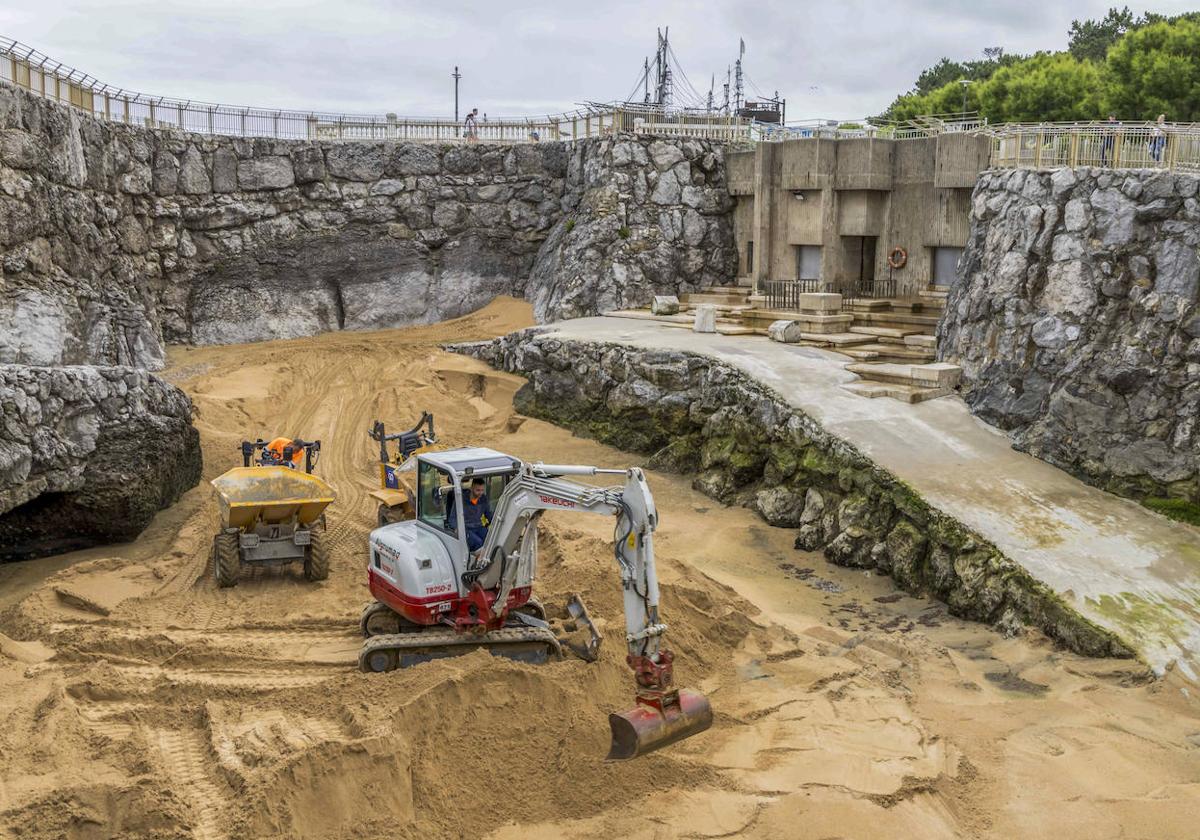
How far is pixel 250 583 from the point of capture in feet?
52.1

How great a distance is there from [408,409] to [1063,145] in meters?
14.5

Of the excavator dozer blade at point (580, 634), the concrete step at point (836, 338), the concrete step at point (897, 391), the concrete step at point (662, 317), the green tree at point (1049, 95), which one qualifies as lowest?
the excavator dozer blade at point (580, 634)

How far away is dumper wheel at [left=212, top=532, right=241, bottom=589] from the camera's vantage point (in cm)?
1524

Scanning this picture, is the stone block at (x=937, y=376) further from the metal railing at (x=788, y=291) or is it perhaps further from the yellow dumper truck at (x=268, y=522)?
the yellow dumper truck at (x=268, y=522)

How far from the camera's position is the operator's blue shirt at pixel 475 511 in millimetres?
12594

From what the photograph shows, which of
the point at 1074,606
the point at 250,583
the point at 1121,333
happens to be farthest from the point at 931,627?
the point at 250,583

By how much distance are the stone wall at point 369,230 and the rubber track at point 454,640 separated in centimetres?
1635

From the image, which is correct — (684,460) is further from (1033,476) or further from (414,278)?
(414,278)

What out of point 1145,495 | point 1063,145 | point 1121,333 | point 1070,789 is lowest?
point 1070,789

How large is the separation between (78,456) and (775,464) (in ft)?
36.5

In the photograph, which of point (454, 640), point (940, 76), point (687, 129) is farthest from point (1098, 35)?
point (454, 640)

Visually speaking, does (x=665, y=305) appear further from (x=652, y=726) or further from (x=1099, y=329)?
(x=652, y=726)

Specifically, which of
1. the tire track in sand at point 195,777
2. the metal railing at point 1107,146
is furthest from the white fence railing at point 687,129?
the tire track in sand at point 195,777

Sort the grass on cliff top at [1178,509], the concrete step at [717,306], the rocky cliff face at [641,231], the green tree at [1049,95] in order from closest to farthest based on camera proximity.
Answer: the grass on cliff top at [1178,509] → the concrete step at [717,306] → the rocky cliff face at [641,231] → the green tree at [1049,95]
